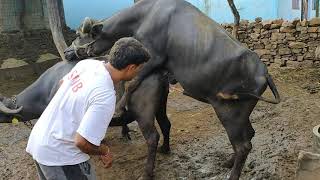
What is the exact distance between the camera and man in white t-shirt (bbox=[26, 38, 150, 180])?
2.46m

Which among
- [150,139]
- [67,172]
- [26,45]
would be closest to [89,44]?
[150,139]

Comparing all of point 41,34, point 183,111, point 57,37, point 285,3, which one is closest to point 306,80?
point 183,111

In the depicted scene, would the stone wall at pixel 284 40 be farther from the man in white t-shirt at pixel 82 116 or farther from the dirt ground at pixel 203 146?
the man in white t-shirt at pixel 82 116

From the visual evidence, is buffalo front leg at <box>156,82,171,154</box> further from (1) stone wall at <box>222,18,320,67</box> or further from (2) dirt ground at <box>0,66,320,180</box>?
(1) stone wall at <box>222,18,320,67</box>

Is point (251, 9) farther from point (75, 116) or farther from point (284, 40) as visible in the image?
point (75, 116)

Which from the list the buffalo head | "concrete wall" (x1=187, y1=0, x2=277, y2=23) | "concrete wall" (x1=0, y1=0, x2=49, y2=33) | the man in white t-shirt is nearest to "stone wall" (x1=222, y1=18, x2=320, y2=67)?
"concrete wall" (x1=187, y1=0, x2=277, y2=23)

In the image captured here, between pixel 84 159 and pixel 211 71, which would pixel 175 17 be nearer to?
pixel 211 71

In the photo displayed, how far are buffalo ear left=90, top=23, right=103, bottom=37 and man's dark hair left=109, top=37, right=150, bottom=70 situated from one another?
2.23 metres

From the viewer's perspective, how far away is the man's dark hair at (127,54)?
2.47 metres

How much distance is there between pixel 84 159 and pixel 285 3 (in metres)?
10.5

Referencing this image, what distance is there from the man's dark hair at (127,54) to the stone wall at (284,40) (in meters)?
7.64

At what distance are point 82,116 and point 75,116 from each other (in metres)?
0.06

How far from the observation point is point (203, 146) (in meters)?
5.55

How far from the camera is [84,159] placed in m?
2.73
